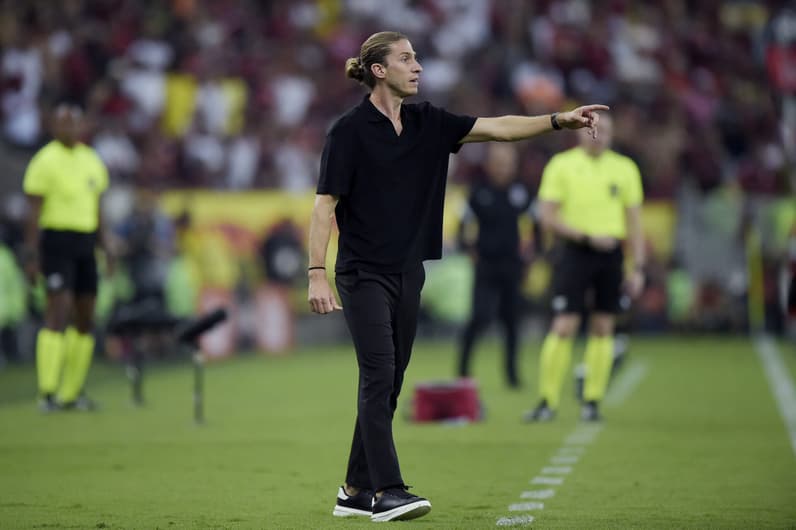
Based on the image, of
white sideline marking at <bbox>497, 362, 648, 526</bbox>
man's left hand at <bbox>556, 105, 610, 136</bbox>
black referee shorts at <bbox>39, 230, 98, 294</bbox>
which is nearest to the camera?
man's left hand at <bbox>556, 105, 610, 136</bbox>

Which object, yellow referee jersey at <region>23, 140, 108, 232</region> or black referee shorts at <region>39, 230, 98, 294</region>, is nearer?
yellow referee jersey at <region>23, 140, 108, 232</region>

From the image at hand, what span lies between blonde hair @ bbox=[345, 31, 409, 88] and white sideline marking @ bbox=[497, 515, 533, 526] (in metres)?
2.12

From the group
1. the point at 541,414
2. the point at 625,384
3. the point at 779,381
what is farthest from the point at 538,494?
the point at 779,381

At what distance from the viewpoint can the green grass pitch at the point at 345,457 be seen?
24.7 feet

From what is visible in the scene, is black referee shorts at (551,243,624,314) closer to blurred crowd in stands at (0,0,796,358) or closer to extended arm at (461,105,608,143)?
extended arm at (461,105,608,143)

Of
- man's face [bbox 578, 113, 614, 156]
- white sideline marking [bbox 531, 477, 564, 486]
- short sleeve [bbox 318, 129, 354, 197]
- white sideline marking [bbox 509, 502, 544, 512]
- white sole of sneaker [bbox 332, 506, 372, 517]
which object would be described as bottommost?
white sideline marking [bbox 531, 477, 564, 486]

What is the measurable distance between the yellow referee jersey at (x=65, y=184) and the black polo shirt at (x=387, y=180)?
643 centimetres

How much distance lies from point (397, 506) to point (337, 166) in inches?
62.4

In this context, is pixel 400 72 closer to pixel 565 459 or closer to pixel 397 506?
pixel 397 506

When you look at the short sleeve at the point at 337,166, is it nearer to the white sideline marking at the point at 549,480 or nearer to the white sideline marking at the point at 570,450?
the white sideline marking at the point at 549,480

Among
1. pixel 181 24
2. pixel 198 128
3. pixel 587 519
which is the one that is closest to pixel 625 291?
pixel 587 519

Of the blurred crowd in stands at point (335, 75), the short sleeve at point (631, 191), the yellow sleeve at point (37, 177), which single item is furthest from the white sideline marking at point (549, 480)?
the blurred crowd in stands at point (335, 75)

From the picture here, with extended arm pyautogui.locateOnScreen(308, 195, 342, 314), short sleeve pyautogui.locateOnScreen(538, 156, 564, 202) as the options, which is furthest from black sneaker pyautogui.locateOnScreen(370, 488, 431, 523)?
short sleeve pyautogui.locateOnScreen(538, 156, 564, 202)

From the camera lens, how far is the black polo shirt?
23.9 feet
